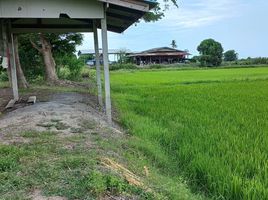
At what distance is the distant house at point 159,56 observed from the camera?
236 ft

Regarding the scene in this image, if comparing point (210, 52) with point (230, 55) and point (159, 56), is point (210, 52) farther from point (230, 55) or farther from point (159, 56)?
point (230, 55)

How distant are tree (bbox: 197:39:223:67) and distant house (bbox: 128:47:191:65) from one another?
12.3 ft

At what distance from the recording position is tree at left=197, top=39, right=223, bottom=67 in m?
61.2

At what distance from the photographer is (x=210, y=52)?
64.8m

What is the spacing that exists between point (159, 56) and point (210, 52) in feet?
35.3

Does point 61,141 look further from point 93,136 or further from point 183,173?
point 183,173

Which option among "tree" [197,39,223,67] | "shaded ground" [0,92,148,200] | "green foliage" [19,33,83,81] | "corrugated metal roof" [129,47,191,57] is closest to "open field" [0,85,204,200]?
"shaded ground" [0,92,148,200]

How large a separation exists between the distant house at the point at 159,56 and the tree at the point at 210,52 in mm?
3755

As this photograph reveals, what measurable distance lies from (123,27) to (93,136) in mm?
6702

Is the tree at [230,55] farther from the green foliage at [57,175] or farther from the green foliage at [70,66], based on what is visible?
the green foliage at [57,175]

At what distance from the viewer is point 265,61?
2270 inches

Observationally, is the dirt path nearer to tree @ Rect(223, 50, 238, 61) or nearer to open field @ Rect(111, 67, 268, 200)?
open field @ Rect(111, 67, 268, 200)

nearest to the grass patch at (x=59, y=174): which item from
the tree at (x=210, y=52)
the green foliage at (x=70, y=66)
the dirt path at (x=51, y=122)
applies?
the dirt path at (x=51, y=122)

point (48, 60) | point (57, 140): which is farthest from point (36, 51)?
point (57, 140)
